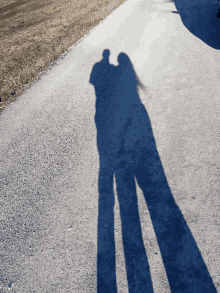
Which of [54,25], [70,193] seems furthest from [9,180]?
[54,25]

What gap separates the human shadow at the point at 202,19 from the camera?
700 centimetres

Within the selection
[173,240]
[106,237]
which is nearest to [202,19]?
[173,240]

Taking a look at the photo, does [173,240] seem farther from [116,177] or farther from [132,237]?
[116,177]

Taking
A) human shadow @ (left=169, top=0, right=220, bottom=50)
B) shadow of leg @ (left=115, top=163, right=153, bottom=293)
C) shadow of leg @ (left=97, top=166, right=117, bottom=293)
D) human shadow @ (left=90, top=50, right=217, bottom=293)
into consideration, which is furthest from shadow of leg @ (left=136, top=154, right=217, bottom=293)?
human shadow @ (left=169, top=0, right=220, bottom=50)

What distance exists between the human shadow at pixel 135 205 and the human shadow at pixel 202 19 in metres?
4.62

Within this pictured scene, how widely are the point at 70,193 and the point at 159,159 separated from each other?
2.00 metres

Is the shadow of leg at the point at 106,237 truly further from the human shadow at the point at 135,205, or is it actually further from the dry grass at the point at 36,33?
the dry grass at the point at 36,33

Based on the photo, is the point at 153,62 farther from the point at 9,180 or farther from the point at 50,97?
the point at 9,180

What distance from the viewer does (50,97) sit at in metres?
5.61

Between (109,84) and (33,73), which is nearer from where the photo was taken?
(109,84)

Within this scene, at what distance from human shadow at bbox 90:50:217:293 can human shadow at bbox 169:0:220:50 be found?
4.62 meters

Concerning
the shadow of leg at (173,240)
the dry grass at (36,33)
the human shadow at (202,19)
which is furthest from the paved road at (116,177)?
the dry grass at (36,33)

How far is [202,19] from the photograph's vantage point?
825 cm

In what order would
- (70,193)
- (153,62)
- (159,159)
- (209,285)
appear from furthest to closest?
(153,62)
(159,159)
(70,193)
(209,285)
